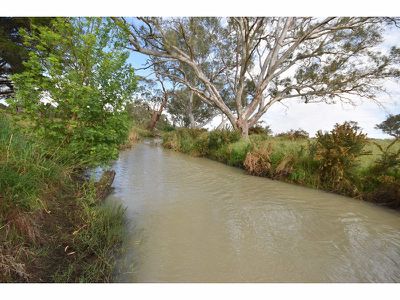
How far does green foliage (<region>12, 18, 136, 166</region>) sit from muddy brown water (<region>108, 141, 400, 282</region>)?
1.18 meters

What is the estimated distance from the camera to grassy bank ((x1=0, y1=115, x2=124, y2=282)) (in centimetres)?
218

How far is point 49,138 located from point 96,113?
960 millimetres

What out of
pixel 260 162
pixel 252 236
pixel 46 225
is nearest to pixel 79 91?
pixel 46 225

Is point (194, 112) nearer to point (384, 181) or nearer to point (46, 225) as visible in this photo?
point (384, 181)

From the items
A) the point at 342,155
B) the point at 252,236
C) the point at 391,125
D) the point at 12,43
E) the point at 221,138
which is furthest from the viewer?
the point at 391,125

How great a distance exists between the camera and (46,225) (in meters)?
2.86

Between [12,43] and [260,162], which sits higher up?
[12,43]

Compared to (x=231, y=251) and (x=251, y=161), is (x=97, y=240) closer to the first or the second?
(x=231, y=251)

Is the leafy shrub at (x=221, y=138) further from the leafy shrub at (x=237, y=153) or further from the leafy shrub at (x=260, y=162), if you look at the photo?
the leafy shrub at (x=260, y=162)

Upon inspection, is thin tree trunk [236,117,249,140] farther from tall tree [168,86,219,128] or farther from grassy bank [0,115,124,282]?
tall tree [168,86,219,128]

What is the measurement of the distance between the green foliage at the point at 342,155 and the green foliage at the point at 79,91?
15.5 feet

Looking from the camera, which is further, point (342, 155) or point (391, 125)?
point (391, 125)

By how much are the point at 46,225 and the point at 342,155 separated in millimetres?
5823

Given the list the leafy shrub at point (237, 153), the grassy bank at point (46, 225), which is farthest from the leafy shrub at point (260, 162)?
the grassy bank at point (46, 225)
